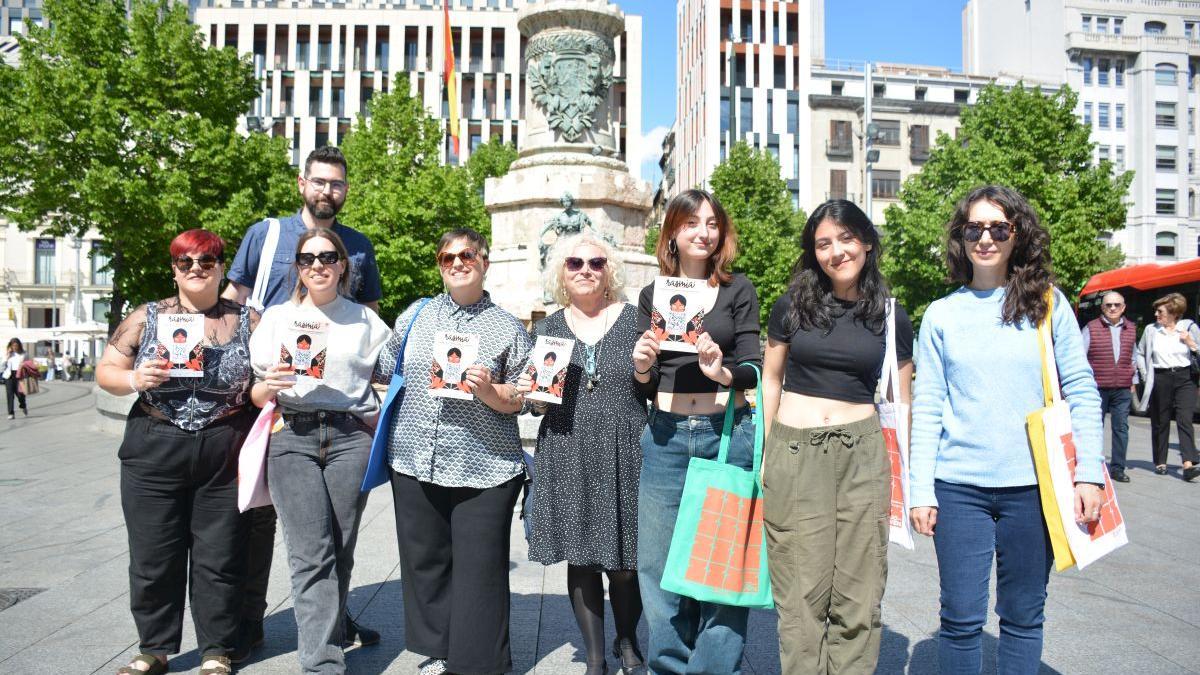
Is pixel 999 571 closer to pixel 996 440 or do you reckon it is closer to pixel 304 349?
pixel 996 440

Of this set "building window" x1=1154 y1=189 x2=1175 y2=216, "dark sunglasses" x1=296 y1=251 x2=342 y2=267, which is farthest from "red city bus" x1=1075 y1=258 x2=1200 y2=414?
"building window" x1=1154 y1=189 x2=1175 y2=216

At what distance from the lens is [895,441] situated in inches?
140

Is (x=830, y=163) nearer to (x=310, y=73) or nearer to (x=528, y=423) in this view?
(x=310, y=73)

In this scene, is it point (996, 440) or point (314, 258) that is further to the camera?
point (314, 258)

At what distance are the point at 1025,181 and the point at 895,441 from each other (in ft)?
99.8

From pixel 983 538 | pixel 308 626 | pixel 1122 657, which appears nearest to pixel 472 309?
pixel 308 626

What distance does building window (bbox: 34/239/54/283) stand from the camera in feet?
210

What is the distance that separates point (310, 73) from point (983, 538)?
7053cm

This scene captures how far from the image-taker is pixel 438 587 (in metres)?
4.14

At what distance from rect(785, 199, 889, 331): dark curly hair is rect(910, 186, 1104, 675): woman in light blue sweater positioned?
24 cm

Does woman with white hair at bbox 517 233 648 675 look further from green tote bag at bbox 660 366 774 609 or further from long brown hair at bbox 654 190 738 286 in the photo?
green tote bag at bbox 660 366 774 609

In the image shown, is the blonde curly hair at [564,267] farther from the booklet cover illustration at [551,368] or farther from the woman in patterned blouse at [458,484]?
the booklet cover illustration at [551,368]

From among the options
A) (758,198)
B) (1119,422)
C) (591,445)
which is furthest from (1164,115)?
(591,445)

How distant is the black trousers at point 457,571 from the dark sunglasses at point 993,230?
2.35 m
